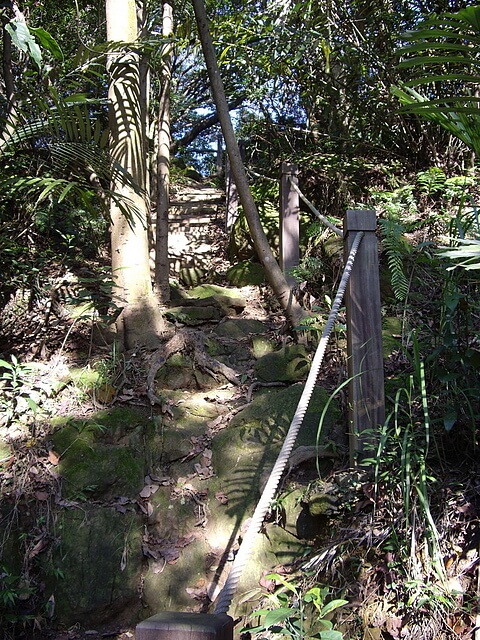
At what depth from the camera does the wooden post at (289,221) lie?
524cm

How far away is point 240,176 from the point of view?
15.2 feet

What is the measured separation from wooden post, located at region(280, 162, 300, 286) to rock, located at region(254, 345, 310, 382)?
3.26 feet

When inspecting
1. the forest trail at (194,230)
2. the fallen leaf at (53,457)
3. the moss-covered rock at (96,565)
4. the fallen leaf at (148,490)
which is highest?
the forest trail at (194,230)

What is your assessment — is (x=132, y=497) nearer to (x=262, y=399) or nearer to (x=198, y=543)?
(x=198, y=543)

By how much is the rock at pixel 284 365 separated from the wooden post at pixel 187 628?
3333 millimetres

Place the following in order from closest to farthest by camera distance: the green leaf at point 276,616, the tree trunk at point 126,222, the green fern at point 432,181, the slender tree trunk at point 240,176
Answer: the green leaf at point 276,616 → the slender tree trunk at point 240,176 → the tree trunk at point 126,222 → the green fern at point 432,181

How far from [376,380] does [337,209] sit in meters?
3.91

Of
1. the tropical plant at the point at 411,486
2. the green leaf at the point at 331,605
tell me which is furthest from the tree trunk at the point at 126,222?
the green leaf at the point at 331,605

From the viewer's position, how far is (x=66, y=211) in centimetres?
653

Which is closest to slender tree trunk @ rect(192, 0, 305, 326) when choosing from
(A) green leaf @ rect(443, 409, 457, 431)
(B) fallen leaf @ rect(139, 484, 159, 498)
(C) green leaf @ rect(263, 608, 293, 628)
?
(B) fallen leaf @ rect(139, 484, 159, 498)

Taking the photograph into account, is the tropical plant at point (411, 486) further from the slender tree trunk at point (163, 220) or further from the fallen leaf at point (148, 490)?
the slender tree trunk at point (163, 220)

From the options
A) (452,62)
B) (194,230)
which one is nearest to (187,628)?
(452,62)

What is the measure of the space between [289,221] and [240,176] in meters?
0.83

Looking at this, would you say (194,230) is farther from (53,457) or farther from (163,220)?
(53,457)
